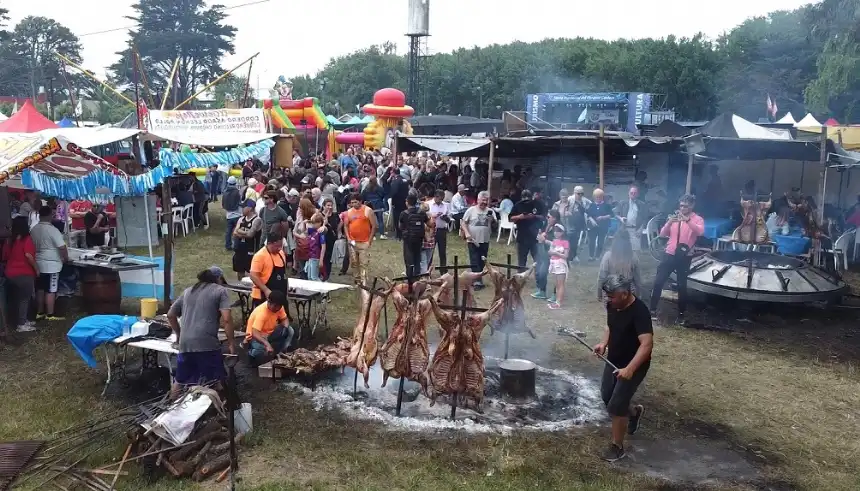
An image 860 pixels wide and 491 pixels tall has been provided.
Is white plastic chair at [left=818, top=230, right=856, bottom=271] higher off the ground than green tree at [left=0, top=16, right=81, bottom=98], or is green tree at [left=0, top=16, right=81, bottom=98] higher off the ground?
green tree at [left=0, top=16, right=81, bottom=98]

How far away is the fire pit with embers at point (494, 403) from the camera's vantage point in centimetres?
695

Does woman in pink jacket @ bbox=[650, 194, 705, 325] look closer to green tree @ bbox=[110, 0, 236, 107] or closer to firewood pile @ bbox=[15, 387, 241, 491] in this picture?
firewood pile @ bbox=[15, 387, 241, 491]

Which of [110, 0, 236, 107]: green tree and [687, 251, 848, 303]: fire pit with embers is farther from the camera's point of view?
[110, 0, 236, 107]: green tree

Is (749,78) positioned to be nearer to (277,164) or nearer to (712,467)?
(277,164)

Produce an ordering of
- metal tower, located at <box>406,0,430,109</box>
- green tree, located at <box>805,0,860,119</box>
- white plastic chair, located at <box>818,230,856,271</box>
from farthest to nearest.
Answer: metal tower, located at <box>406,0,430,109</box>, green tree, located at <box>805,0,860,119</box>, white plastic chair, located at <box>818,230,856,271</box>

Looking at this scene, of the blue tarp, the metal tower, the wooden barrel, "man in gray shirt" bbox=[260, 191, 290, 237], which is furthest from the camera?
the metal tower

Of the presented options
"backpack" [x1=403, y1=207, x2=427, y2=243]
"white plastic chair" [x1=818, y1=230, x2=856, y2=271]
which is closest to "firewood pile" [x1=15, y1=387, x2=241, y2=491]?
"backpack" [x1=403, y1=207, x2=427, y2=243]

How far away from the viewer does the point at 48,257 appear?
10.0m

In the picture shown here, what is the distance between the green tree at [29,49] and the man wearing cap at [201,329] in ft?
205

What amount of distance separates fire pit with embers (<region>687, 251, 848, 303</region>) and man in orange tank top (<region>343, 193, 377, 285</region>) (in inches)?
212

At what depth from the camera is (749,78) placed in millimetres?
51906

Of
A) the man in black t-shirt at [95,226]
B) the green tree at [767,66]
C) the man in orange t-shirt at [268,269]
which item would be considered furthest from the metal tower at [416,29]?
the man in orange t-shirt at [268,269]

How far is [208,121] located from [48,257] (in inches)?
391

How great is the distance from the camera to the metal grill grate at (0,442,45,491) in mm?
5566
